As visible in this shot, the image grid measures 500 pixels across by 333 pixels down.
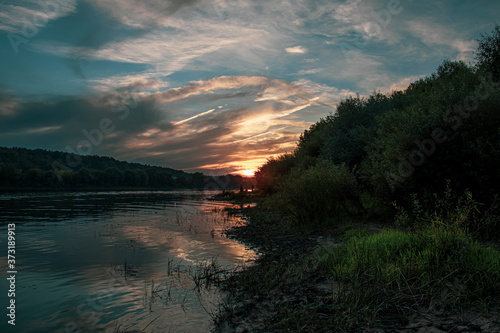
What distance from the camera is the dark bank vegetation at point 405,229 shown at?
730 centimetres

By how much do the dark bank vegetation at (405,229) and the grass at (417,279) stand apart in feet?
0.11

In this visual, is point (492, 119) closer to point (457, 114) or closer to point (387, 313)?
point (457, 114)

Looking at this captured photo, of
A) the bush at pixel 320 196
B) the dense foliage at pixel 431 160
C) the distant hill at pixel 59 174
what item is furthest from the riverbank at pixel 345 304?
the distant hill at pixel 59 174

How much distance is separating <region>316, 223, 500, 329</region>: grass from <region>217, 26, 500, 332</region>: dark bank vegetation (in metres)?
0.03

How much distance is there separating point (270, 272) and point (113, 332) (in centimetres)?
559

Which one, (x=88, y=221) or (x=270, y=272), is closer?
(x=270, y=272)

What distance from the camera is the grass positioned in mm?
7148

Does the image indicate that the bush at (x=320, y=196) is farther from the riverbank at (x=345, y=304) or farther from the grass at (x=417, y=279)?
the grass at (x=417, y=279)

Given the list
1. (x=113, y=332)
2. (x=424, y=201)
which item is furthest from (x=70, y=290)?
(x=424, y=201)

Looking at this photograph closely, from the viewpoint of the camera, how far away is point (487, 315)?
255 inches

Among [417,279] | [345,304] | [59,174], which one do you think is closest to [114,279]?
[345,304]

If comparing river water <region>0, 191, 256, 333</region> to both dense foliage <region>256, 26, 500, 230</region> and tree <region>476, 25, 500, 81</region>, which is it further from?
tree <region>476, 25, 500, 81</region>

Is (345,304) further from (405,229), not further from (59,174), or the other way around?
(59,174)

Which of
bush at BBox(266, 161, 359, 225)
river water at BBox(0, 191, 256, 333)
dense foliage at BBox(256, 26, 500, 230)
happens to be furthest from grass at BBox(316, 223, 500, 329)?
bush at BBox(266, 161, 359, 225)
